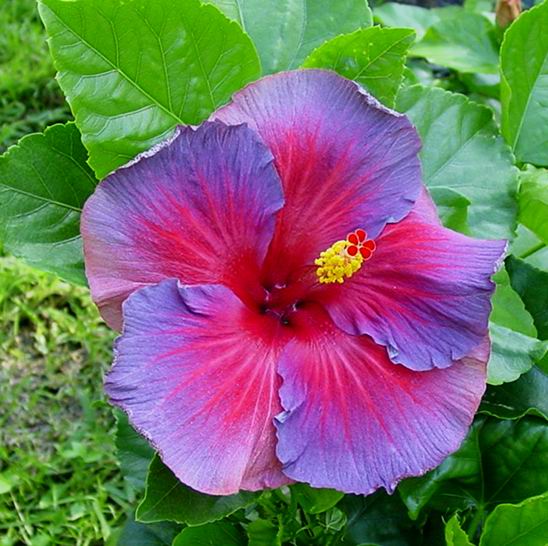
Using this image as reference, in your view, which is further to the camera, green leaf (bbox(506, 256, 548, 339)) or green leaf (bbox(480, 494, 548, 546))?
green leaf (bbox(506, 256, 548, 339))

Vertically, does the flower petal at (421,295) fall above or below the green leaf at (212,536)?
above

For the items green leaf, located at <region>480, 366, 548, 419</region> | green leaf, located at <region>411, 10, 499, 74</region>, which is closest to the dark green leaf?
green leaf, located at <region>480, 366, 548, 419</region>

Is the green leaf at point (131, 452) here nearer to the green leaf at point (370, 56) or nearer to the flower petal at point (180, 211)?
the flower petal at point (180, 211)

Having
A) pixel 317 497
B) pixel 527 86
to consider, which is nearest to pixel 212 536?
pixel 317 497

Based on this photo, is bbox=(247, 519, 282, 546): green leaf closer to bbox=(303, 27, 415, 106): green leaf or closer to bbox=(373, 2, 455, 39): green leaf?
bbox=(303, 27, 415, 106): green leaf

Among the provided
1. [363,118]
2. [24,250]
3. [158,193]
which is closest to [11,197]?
[24,250]

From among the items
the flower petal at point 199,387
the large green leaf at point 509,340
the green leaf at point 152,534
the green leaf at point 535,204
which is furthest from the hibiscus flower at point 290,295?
the green leaf at point 152,534

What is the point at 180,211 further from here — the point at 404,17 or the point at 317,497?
the point at 404,17
